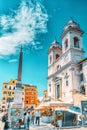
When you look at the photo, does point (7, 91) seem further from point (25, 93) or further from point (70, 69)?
point (70, 69)

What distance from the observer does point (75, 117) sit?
1742 centimetres

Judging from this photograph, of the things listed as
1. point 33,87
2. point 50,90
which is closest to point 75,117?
point 50,90

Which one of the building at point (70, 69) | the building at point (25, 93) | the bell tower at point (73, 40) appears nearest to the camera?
the building at point (70, 69)

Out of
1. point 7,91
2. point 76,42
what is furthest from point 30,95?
point 76,42

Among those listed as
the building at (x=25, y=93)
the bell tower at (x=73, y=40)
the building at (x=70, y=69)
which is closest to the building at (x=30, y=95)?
the building at (x=25, y=93)

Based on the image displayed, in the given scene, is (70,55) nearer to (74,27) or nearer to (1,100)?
(74,27)

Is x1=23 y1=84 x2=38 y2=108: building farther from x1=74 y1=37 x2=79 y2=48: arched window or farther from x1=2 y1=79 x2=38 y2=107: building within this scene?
x1=74 y1=37 x2=79 y2=48: arched window

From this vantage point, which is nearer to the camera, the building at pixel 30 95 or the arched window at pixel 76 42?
the arched window at pixel 76 42

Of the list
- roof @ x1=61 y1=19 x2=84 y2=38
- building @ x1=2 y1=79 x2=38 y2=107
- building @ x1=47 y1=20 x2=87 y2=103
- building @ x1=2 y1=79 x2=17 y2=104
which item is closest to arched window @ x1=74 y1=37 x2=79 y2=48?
building @ x1=47 y1=20 x2=87 y2=103

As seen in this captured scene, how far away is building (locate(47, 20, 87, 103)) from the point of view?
32.4 meters

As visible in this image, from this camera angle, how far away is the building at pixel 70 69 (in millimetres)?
32375

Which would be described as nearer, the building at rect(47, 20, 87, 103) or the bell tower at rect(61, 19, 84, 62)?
the building at rect(47, 20, 87, 103)

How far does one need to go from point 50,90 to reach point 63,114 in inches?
1035

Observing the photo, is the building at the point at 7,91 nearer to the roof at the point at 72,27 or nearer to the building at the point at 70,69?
the building at the point at 70,69
